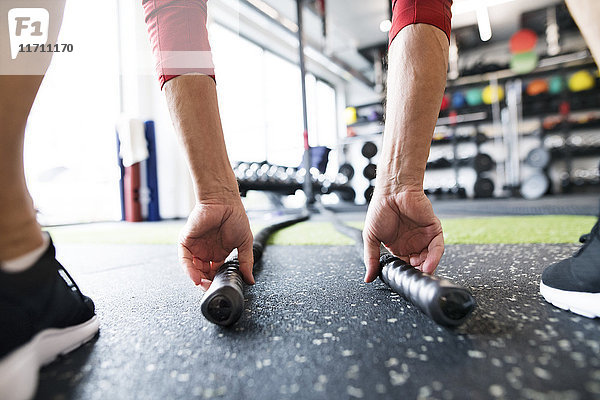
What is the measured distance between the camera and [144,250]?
171 cm

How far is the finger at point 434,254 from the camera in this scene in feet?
2.13

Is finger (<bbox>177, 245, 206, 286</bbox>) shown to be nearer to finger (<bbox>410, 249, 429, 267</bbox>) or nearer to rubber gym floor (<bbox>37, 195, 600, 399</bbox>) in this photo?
rubber gym floor (<bbox>37, 195, 600, 399</bbox>)

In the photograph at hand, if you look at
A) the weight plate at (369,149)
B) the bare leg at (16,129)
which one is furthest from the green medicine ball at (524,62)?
the bare leg at (16,129)

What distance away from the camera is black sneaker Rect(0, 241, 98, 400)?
38cm

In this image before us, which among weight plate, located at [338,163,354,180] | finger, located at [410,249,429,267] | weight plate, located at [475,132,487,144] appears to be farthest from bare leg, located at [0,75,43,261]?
weight plate, located at [475,132,487,144]

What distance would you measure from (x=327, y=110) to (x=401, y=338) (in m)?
8.97

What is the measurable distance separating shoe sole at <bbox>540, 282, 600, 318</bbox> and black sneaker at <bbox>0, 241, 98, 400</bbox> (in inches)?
28.3

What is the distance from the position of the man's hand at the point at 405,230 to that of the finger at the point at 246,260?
23 cm

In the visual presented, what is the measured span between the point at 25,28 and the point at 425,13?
622 mm

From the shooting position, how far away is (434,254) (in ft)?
2.14

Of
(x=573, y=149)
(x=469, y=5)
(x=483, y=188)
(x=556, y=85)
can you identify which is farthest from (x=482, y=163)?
(x=469, y=5)

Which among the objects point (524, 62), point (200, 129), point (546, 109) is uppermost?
point (524, 62)

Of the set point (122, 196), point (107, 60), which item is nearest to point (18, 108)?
point (122, 196)

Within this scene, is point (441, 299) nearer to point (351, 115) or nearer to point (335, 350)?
point (335, 350)
